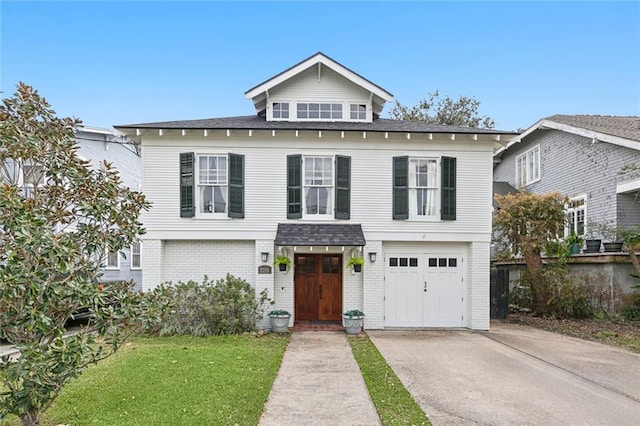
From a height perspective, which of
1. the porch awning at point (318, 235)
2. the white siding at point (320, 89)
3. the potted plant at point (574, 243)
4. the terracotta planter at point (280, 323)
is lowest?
the terracotta planter at point (280, 323)

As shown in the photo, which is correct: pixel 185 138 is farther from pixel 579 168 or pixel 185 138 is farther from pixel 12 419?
Result: pixel 579 168

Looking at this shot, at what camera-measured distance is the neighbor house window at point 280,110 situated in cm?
1263

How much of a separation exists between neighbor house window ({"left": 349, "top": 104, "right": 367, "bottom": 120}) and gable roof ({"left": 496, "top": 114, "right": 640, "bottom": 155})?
4356mm

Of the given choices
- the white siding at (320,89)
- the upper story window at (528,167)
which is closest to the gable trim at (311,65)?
the white siding at (320,89)

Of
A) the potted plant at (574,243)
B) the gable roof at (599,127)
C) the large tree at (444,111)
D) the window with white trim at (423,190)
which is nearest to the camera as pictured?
the window with white trim at (423,190)

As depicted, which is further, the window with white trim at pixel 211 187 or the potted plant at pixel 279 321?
the window with white trim at pixel 211 187

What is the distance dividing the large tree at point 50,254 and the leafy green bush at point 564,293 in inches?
483

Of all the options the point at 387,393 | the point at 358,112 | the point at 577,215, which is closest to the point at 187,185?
the point at 358,112

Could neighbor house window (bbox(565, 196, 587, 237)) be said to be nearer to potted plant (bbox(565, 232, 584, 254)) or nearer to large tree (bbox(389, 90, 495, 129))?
potted plant (bbox(565, 232, 584, 254))

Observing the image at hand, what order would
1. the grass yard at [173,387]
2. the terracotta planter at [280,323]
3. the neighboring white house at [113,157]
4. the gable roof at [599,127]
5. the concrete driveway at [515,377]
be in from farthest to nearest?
the neighboring white house at [113,157] → the gable roof at [599,127] → the terracotta planter at [280,323] → the concrete driveway at [515,377] → the grass yard at [173,387]

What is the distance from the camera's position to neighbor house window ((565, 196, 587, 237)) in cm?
1570

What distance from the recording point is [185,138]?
11.4m

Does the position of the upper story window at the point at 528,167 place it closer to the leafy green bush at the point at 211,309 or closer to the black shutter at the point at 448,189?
the black shutter at the point at 448,189

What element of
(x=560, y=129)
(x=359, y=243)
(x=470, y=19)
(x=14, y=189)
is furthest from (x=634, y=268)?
(x=14, y=189)
